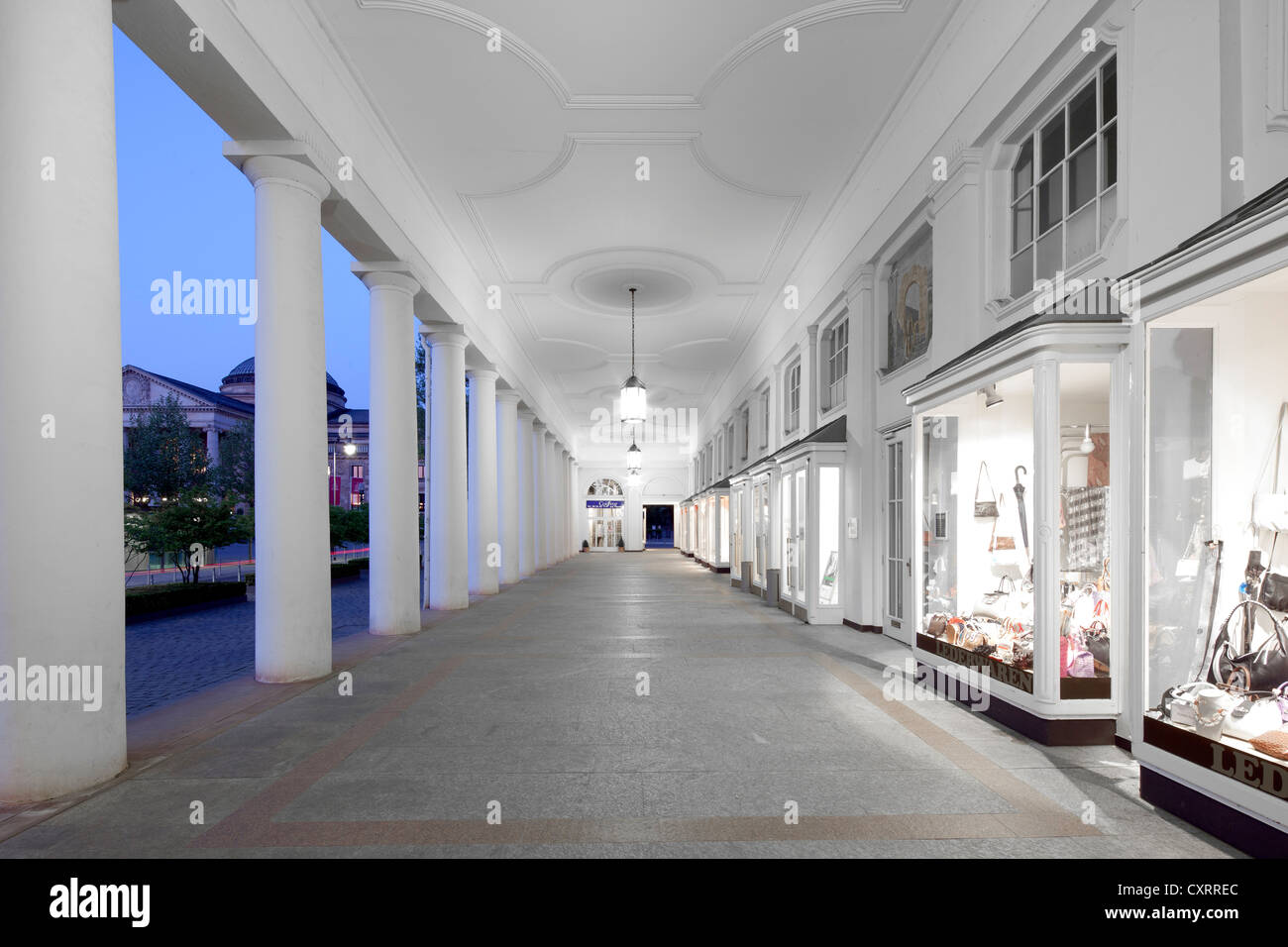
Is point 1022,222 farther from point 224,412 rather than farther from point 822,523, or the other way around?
point 224,412

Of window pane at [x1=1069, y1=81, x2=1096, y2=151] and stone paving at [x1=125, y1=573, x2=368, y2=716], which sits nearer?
window pane at [x1=1069, y1=81, x2=1096, y2=151]

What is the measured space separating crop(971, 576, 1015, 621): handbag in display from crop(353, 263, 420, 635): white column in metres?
7.43

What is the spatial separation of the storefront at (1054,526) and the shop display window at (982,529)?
0.02m

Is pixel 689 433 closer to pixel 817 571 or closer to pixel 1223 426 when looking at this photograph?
pixel 817 571

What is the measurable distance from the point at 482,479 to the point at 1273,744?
14.2 metres

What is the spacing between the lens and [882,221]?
31.5 feet

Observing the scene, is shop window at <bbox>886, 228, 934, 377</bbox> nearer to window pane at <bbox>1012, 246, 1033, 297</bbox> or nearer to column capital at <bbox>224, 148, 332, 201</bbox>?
window pane at <bbox>1012, 246, 1033, 297</bbox>

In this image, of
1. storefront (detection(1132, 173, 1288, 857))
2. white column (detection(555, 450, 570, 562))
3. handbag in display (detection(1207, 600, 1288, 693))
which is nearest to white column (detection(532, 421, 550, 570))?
white column (detection(555, 450, 570, 562))

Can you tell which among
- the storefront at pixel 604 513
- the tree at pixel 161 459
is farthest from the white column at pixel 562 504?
the tree at pixel 161 459

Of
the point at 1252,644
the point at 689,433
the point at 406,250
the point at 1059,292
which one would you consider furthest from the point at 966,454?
the point at 689,433

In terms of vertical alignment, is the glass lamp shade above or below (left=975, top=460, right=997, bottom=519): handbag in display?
above

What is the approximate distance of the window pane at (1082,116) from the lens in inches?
221

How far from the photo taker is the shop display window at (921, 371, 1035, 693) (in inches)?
220
